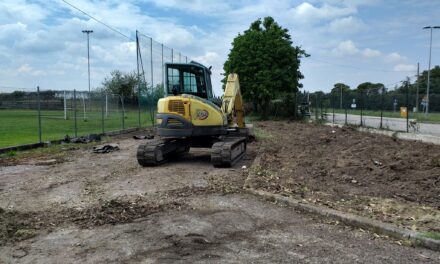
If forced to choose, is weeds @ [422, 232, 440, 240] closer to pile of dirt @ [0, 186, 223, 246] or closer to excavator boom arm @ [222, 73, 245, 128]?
pile of dirt @ [0, 186, 223, 246]

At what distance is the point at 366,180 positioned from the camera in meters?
9.62

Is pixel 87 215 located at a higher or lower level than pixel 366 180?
lower

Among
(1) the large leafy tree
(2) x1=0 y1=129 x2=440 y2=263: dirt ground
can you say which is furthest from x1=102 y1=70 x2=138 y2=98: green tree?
(2) x1=0 y1=129 x2=440 y2=263: dirt ground

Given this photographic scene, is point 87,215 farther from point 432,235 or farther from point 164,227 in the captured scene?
point 432,235

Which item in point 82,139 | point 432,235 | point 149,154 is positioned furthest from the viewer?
point 82,139

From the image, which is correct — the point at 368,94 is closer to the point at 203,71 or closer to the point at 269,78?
the point at 269,78

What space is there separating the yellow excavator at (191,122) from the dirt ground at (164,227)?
5.14ft

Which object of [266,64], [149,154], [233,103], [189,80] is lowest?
[149,154]

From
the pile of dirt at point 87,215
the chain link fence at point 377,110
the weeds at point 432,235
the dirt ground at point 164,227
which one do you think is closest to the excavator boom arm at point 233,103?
the dirt ground at point 164,227

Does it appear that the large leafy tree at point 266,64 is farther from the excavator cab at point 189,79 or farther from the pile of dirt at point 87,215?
the pile of dirt at point 87,215

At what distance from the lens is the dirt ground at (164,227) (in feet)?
18.2

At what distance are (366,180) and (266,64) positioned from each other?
1235 inches

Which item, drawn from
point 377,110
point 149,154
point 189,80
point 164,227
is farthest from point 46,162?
point 377,110

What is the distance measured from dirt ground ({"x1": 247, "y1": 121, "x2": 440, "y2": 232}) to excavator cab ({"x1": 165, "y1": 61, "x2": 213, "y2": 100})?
8.98ft
